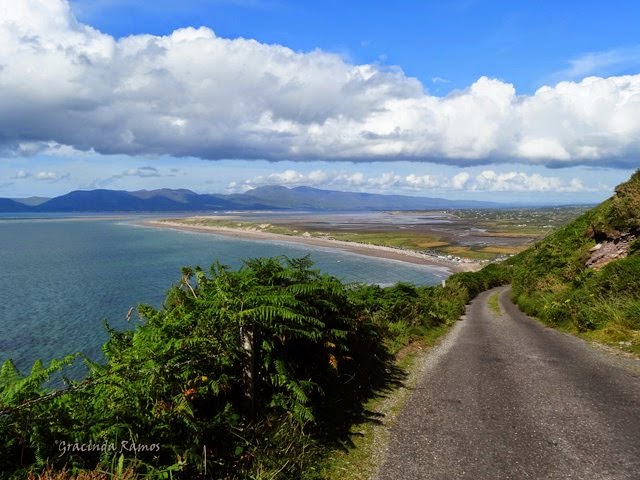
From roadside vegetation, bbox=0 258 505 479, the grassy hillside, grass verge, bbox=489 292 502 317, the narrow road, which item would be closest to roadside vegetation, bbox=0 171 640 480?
roadside vegetation, bbox=0 258 505 479

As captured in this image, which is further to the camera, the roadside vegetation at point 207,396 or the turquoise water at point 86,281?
the turquoise water at point 86,281

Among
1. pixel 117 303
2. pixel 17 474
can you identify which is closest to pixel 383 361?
pixel 17 474

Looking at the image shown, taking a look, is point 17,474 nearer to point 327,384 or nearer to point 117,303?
point 327,384

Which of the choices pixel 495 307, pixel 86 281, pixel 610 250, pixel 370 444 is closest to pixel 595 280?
pixel 610 250

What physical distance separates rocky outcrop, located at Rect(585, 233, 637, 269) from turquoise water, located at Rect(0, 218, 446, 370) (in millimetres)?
18177

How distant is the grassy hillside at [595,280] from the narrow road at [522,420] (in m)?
2.70

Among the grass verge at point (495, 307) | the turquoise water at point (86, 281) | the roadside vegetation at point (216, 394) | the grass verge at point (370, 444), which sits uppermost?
the roadside vegetation at point (216, 394)

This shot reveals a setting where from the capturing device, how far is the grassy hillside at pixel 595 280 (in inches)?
553

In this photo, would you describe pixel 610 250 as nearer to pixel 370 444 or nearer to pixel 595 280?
pixel 595 280

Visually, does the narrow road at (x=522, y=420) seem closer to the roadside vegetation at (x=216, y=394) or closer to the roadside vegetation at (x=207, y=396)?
the roadside vegetation at (x=216, y=394)

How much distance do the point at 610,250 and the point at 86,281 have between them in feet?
220

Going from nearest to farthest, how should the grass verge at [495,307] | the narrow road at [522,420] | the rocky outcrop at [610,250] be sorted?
1. the narrow road at [522,420]
2. the rocky outcrop at [610,250]
3. the grass verge at [495,307]

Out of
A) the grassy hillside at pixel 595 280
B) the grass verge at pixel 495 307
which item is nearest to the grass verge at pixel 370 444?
the grassy hillside at pixel 595 280

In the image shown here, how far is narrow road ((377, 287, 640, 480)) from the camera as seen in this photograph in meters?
5.88
